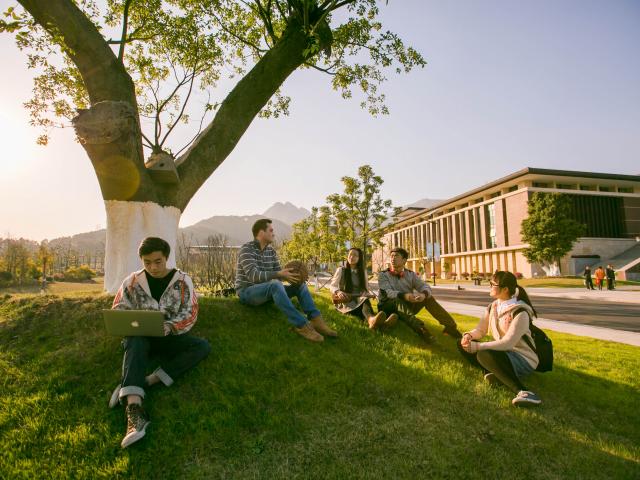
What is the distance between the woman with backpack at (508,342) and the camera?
13.7 ft

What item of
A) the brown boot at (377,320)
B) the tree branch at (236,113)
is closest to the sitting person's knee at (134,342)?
the tree branch at (236,113)

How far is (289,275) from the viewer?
4.73 meters

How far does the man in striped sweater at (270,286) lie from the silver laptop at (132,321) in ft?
5.66

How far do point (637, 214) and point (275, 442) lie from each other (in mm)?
65596

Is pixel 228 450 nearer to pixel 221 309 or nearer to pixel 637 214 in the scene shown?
pixel 221 309

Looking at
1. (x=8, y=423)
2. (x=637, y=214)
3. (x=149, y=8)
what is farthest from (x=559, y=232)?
(x=8, y=423)

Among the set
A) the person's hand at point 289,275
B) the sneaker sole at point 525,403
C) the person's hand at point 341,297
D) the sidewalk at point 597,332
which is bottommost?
the sidewalk at point 597,332

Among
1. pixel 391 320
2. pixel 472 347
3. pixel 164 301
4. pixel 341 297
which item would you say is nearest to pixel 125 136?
pixel 164 301

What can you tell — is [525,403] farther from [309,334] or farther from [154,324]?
[154,324]

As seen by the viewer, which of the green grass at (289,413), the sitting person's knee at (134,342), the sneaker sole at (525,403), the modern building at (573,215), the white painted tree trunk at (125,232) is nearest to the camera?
the green grass at (289,413)

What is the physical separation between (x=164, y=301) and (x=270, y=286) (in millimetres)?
1544

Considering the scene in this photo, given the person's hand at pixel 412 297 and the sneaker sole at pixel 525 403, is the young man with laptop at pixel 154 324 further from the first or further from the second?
the sneaker sole at pixel 525 403

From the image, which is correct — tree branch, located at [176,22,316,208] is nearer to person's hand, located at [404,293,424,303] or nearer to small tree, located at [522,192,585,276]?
person's hand, located at [404,293,424,303]

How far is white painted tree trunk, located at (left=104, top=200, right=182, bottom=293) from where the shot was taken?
5.44m
